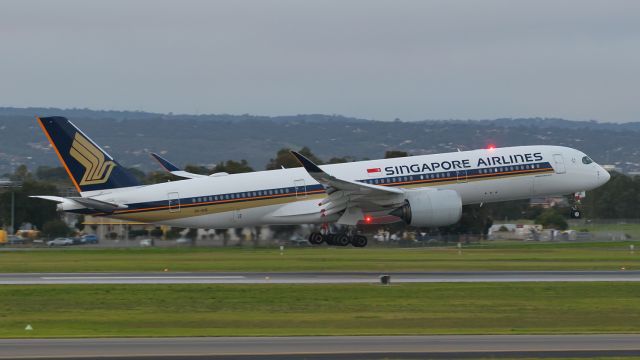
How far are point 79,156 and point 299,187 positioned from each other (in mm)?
11738

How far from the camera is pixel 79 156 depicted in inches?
2323

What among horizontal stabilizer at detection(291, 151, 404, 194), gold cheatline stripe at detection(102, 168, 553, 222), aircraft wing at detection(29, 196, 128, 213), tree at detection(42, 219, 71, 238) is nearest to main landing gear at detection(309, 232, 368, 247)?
gold cheatline stripe at detection(102, 168, 553, 222)

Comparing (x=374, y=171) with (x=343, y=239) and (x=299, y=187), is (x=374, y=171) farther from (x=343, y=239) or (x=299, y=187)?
(x=299, y=187)

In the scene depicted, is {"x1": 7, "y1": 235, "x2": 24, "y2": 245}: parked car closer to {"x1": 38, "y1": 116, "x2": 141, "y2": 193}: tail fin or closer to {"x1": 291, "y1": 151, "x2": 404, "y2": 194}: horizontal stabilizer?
{"x1": 38, "y1": 116, "x2": 141, "y2": 193}: tail fin

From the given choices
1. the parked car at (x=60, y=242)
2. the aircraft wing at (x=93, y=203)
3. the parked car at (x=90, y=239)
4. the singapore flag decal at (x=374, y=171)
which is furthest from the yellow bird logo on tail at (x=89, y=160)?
the parked car at (x=90, y=239)

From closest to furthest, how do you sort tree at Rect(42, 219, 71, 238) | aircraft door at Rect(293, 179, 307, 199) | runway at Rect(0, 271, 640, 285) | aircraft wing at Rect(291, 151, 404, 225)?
runway at Rect(0, 271, 640, 285) < aircraft wing at Rect(291, 151, 404, 225) < aircraft door at Rect(293, 179, 307, 199) < tree at Rect(42, 219, 71, 238)

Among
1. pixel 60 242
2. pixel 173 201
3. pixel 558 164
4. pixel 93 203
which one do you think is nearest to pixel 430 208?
pixel 558 164

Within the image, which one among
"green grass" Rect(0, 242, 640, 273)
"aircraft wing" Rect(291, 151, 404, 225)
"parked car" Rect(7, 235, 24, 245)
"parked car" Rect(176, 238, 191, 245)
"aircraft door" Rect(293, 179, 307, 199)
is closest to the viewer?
"green grass" Rect(0, 242, 640, 273)

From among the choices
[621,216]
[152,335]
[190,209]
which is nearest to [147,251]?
[190,209]

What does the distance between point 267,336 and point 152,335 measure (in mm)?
2977

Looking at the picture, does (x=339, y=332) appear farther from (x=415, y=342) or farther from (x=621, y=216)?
(x=621, y=216)

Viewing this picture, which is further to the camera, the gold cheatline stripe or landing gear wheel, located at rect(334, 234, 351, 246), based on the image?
landing gear wheel, located at rect(334, 234, 351, 246)

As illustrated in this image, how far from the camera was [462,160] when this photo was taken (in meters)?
59.0

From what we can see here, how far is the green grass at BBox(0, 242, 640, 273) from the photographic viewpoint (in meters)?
50.5
